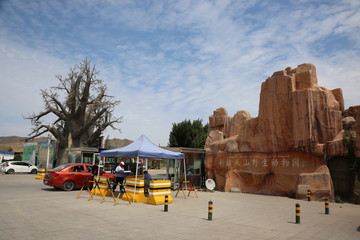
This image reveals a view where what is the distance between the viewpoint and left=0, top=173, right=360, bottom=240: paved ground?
6.97m

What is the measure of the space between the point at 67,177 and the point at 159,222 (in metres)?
9.27

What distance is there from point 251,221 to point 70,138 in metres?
29.5

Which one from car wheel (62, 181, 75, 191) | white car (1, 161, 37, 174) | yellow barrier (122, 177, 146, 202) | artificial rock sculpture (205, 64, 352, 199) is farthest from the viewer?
white car (1, 161, 37, 174)

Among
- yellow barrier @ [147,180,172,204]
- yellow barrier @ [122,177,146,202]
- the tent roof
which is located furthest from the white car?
yellow barrier @ [147,180,172,204]

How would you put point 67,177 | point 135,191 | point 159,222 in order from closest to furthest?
1. point 159,222
2. point 135,191
3. point 67,177

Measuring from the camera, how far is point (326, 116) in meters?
15.4

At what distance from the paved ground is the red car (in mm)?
3513

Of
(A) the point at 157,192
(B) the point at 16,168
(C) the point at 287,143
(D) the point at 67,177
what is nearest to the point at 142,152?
(A) the point at 157,192

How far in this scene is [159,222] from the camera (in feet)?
27.8

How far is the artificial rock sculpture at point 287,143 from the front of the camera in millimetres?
15227

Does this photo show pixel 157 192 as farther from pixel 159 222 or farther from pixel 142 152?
pixel 159 222

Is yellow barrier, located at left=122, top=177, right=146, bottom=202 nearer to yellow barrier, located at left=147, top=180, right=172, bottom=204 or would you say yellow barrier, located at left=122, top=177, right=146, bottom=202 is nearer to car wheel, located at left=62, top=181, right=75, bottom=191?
yellow barrier, located at left=147, top=180, right=172, bottom=204

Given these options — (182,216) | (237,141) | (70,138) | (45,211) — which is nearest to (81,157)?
(70,138)

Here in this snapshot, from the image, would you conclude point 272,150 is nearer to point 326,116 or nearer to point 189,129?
point 326,116
